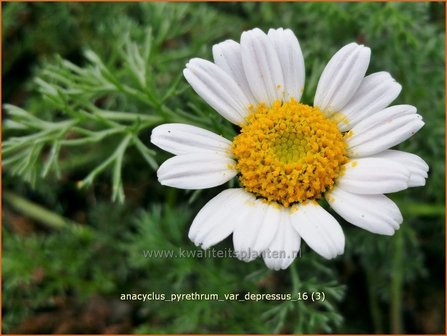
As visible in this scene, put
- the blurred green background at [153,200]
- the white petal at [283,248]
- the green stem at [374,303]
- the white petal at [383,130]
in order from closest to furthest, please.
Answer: the white petal at [283,248] < the white petal at [383,130] < the blurred green background at [153,200] < the green stem at [374,303]

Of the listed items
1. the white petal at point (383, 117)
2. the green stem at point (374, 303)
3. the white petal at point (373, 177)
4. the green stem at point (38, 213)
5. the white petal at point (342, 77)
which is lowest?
the green stem at point (374, 303)

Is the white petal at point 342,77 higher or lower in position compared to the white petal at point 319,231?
higher

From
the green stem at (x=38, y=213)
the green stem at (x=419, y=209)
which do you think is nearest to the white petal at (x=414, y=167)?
the green stem at (x=419, y=209)

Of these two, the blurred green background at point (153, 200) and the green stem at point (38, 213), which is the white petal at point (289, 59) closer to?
the blurred green background at point (153, 200)

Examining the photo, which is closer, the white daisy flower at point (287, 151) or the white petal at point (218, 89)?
the white daisy flower at point (287, 151)

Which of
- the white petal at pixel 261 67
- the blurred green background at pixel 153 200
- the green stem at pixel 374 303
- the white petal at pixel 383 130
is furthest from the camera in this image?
the green stem at pixel 374 303

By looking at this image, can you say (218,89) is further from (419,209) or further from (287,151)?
(419,209)

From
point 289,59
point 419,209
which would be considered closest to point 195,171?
point 289,59

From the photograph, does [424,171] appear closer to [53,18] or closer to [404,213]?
[404,213]

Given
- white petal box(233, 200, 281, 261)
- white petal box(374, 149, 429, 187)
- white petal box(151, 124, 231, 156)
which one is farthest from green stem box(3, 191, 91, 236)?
white petal box(374, 149, 429, 187)
